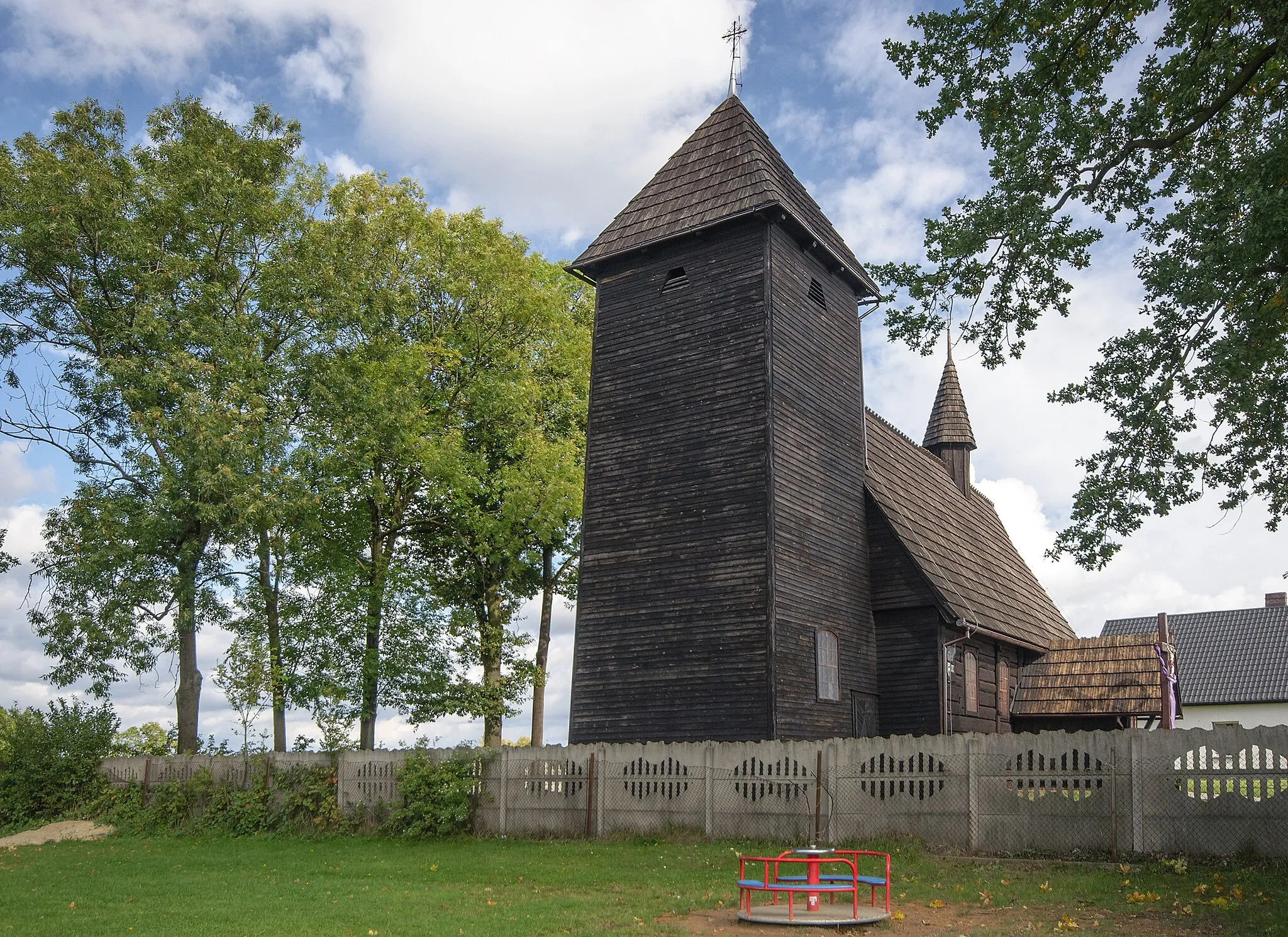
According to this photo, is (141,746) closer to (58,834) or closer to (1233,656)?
(58,834)

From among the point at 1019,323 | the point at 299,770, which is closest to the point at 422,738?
the point at 299,770

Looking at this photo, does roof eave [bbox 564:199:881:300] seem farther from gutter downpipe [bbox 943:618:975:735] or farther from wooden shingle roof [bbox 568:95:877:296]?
gutter downpipe [bbox 943:618:975:735]

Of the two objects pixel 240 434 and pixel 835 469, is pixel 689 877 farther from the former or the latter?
pixel 240 434

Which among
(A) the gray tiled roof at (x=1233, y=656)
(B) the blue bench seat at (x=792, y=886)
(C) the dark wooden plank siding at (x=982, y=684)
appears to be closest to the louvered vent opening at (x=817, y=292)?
(C) the dark wooden plank siding at (x=982, y=684)

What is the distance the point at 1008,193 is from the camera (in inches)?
579

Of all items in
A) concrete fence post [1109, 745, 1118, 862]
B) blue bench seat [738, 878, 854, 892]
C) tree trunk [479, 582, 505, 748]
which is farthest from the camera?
tree trunk [479, 582, 505, 748]

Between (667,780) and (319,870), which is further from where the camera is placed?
(667,780)

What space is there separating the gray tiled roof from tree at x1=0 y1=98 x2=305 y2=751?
37505mm

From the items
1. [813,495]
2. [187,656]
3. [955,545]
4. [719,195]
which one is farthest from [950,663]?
[187,656]

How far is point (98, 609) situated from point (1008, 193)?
80.5 ft

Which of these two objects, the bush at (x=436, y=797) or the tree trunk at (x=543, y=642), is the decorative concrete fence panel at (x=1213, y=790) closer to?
the bush at (x=436, y=797)

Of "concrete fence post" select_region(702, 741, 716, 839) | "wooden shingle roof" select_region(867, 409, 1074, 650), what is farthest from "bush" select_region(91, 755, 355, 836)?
"wooden shingle roof" select_region(867, 409, 1074, 650)

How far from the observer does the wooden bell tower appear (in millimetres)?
21625

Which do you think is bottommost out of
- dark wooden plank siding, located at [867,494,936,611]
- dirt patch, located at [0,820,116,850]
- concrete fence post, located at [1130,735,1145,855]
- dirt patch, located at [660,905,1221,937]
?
dirt patch, located at [0,820,116,850]
